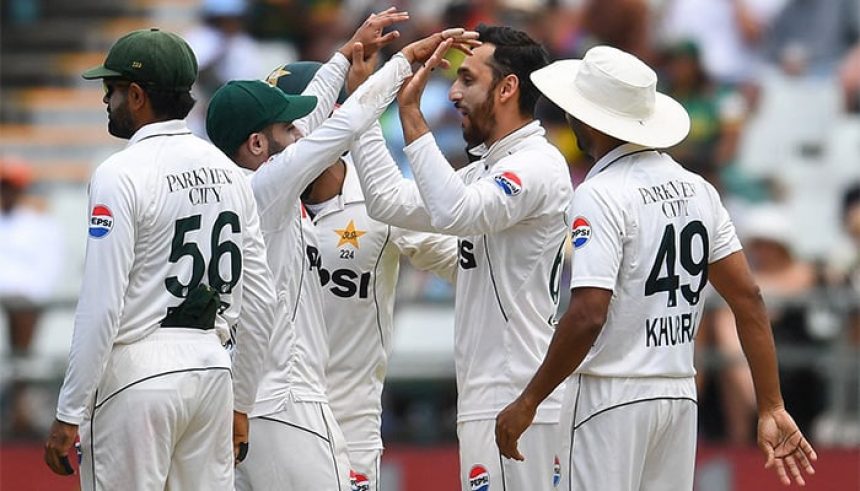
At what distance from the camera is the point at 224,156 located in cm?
627

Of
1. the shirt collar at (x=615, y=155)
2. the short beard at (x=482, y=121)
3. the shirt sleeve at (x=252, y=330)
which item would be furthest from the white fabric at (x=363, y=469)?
the shirt collar at (x=615, y=155)

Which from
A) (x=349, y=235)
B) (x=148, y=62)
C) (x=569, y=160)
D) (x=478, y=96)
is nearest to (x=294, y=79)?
(x=349, y=235)

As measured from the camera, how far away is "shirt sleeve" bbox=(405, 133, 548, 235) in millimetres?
6461

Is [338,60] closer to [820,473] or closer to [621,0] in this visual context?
[820,473]

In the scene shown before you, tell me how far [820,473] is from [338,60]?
537cm

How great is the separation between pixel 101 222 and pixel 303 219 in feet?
4.04

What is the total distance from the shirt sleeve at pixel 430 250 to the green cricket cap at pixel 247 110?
767 mm

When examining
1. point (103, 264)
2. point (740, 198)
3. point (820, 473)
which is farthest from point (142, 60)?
point (740, 198)

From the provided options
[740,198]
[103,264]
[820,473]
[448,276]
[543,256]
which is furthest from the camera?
[740,198]

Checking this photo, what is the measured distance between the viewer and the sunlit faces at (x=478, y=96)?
6.87 metres

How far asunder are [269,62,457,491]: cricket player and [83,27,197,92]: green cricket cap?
3.58 feet

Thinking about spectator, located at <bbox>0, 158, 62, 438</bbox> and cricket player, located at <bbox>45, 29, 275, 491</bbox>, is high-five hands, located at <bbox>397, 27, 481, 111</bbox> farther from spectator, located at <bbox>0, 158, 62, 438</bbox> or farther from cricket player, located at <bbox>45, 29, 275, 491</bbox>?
spectator, located at <bbox>0, 158, 62, 438</bbox>

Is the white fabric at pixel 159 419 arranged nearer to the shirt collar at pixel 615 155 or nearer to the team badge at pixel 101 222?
the team badge at pixel 101 222

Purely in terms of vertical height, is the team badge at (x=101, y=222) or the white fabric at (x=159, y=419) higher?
the team badge at (x=101, y=222)
